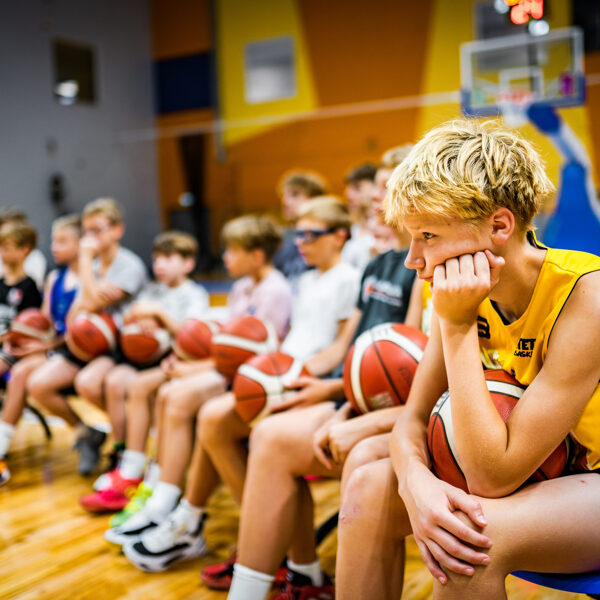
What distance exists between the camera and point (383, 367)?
1.73m

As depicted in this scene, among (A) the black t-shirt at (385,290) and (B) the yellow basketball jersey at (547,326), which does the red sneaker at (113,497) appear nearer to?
(A) the black t-shirt at (385,290)

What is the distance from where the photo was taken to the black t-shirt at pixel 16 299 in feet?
12.1

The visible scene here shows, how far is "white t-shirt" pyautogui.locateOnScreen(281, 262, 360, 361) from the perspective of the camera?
251 centimetres

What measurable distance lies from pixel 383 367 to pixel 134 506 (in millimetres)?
1402

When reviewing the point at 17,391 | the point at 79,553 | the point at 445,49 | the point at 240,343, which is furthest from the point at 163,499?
the point at 445,49

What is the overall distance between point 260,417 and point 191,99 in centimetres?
1145

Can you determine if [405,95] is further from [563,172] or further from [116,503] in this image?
[116,503]

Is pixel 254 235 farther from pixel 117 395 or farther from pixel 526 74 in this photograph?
pixel 526 74

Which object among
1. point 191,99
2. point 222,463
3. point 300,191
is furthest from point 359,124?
point 222,463

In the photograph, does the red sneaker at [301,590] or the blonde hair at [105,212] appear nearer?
the red sneaker at [301,590]

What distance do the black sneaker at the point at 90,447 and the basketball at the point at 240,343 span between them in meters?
1.30

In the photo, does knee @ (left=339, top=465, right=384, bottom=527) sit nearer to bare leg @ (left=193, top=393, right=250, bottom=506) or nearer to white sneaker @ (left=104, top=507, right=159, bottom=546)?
bare leg @ (left=193, top=393, right=250, bottom=506)

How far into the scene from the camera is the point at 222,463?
225 cm

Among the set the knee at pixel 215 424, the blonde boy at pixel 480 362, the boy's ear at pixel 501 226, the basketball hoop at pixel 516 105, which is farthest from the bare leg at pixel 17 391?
the basketball hoop at pixel 516 105
